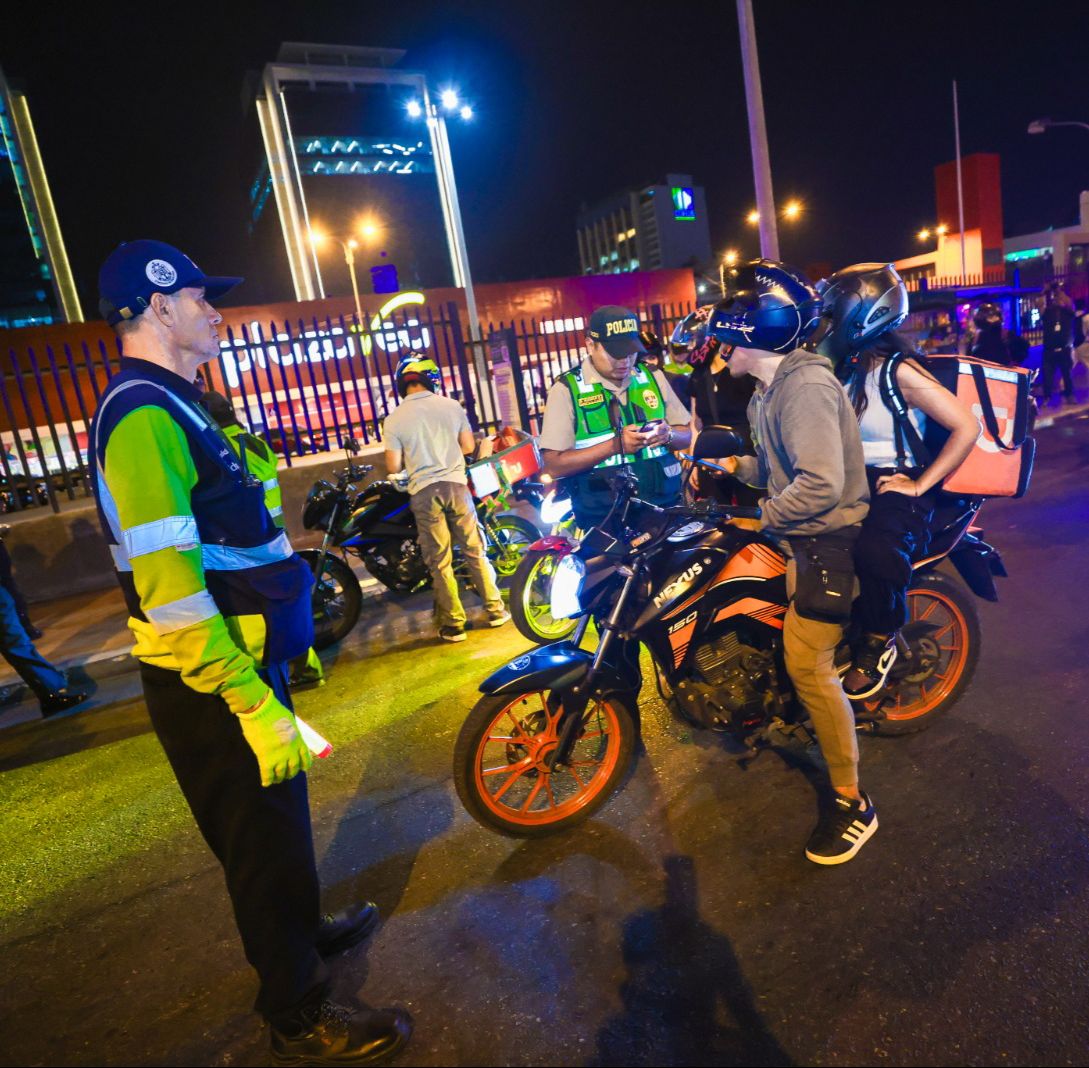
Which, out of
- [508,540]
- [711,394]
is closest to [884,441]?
[711,394]

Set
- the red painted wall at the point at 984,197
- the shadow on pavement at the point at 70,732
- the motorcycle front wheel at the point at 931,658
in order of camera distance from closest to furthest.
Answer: the motorcycle front wheel at the point at 931,658, the shadow on pavement at the point at 70,732, the red painted wall at the point at 984,197

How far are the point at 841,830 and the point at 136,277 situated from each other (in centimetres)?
292

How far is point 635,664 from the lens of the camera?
3082mm

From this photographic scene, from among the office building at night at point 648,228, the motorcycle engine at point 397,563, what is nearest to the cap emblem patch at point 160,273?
the motorcycle engine at point 397,563

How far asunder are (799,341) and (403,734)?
291cm

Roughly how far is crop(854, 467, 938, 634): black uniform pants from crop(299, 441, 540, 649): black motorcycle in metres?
2.99

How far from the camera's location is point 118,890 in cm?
297

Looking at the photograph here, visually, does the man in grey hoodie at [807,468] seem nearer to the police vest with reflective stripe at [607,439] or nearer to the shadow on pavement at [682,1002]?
the shadow on pavement at [682,1002]

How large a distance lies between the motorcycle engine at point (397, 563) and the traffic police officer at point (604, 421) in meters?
1.99

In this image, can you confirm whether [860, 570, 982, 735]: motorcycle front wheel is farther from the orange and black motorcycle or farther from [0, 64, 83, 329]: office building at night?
[0, 64, 83, 329]: office building at night

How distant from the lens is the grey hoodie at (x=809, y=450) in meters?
2.42

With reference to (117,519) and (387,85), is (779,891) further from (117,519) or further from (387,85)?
(387,85)

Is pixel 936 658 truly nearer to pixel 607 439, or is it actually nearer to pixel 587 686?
pixel 587 686

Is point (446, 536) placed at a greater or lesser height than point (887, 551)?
lesser
